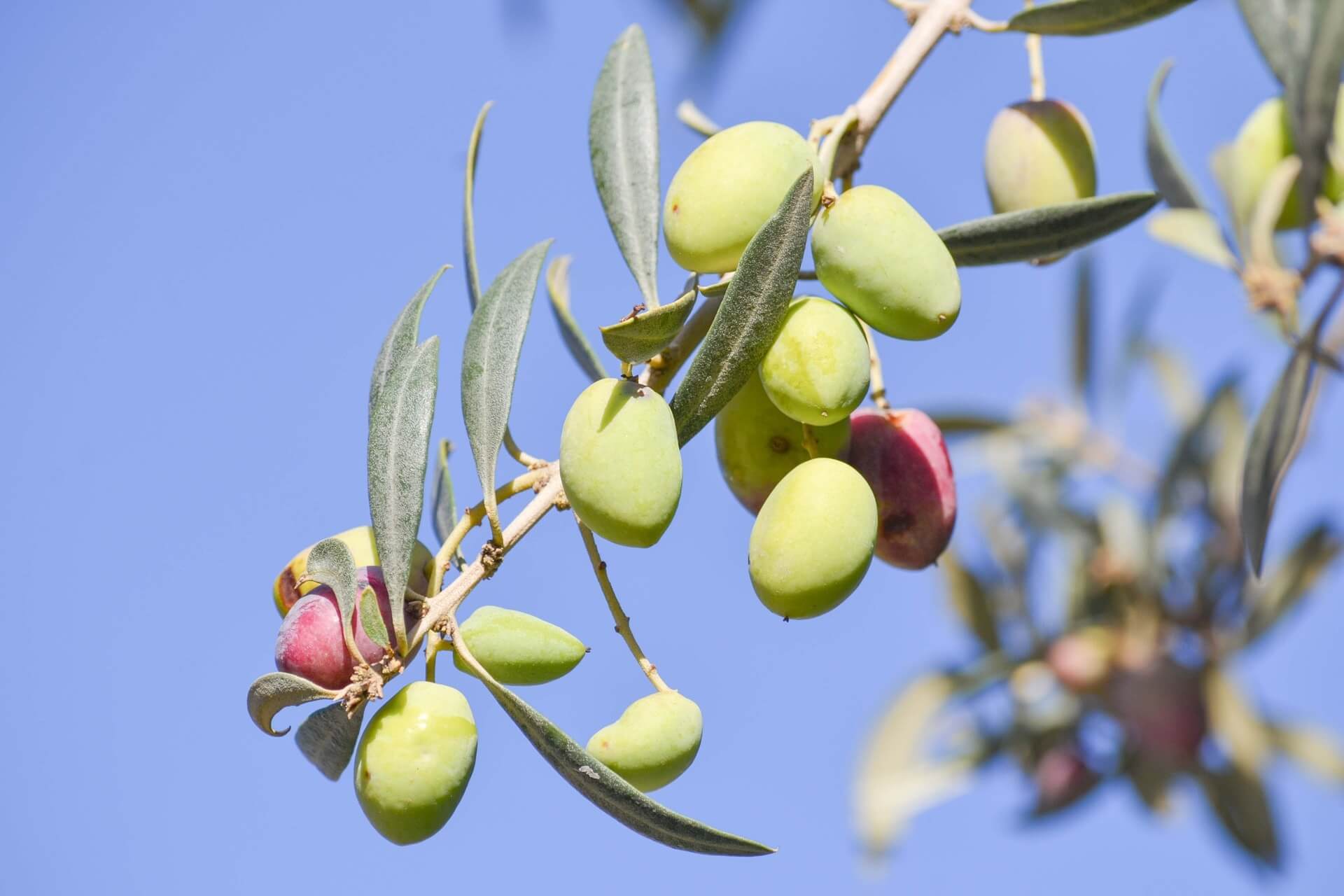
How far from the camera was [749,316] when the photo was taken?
0.73 m

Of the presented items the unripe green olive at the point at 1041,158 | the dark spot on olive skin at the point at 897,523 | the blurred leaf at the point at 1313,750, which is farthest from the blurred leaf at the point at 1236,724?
the dark spot on olive skin at the point at 897,523

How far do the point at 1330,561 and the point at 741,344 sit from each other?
2403 mm

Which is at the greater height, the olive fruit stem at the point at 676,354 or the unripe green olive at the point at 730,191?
the unripe green olive at the point at 730,191

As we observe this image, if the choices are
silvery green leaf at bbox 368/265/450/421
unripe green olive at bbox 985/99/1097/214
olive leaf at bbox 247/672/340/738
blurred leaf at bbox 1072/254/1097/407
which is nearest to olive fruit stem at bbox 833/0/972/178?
unripe green olive at bbox 985/99/1097/214

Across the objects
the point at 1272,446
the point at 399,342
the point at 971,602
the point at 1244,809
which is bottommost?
the point at 1244,809

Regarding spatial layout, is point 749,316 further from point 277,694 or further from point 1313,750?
point 1313,750

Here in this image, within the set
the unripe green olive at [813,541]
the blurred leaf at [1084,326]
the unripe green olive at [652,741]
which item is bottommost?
the blurred leaf at [1084,326]

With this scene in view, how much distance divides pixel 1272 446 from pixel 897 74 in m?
0.46

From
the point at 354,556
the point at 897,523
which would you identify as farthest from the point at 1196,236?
the point at 354,556

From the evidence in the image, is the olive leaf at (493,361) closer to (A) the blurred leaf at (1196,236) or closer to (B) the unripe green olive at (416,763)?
(B) the unripe green olive at (416,763)

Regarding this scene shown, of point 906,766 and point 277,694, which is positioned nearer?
point 277,694

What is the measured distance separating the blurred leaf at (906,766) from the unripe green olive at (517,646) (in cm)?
222

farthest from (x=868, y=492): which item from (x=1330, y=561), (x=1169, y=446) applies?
(x=1330, y=561)

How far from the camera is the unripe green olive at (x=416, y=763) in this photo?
0.72 meters
